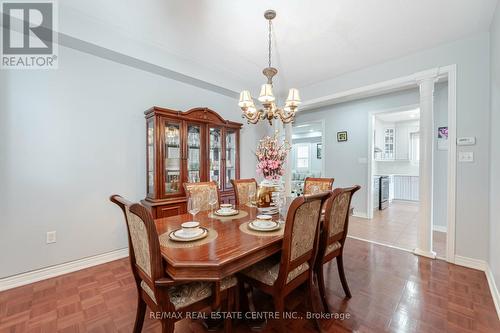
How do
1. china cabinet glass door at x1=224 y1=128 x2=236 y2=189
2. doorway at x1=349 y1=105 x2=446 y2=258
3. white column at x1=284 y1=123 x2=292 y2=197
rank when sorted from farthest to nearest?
white column at x1=284 y1=123 x2=292 y2=197
doorway at x1=349 y1=105 x2=446 y2=258
china cabinet glass door at x1=224 y1=128 x2=236 y2=189

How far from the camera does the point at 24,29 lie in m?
2.08

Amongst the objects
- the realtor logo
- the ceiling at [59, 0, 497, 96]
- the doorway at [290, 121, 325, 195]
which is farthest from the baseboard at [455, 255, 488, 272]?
the doorway at [290, 121, 325, 195]

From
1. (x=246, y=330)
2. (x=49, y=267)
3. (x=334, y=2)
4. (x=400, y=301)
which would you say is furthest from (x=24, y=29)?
(x=400, y=301)

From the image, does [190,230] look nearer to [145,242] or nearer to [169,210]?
[145,242]

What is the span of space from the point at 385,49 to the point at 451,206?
6.77 ft

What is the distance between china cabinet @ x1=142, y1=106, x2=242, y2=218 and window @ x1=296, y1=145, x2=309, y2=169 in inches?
224

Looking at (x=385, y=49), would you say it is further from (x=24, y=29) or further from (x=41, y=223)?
(x=41, y=223)

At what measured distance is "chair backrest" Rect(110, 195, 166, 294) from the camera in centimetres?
101

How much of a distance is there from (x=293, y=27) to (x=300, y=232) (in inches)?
82.2

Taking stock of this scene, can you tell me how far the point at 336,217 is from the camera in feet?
5.70

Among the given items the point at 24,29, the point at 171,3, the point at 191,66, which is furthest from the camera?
the point at 191,66

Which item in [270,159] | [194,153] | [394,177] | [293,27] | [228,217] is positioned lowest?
[228,217]

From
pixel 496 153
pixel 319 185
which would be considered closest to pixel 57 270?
pixel 319 185

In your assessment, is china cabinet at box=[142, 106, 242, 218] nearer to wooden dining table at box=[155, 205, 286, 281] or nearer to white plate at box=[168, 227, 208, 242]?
wooden dining table at box=[155, 205, 286, 281]
